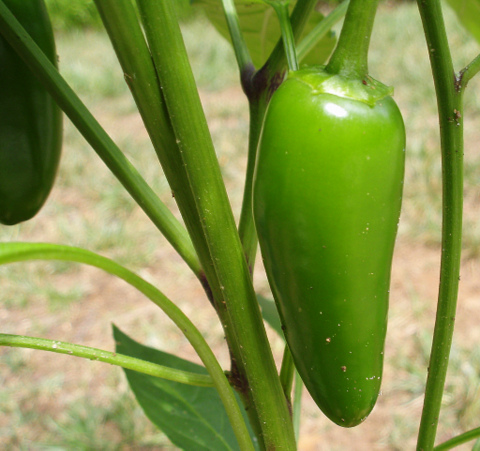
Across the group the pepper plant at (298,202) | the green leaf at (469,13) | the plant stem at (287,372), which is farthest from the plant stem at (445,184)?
the green leaf at (469,13)

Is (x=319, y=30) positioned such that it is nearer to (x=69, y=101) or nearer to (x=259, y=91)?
(x=259, y=91)

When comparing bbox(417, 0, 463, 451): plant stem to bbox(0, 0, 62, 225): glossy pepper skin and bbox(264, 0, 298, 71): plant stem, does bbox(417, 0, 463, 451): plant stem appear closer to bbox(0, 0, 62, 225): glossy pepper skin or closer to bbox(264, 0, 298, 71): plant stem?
bbox(264, 0, 298, 71): plant stem

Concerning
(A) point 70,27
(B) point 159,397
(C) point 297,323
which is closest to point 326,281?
(C) point 297,323

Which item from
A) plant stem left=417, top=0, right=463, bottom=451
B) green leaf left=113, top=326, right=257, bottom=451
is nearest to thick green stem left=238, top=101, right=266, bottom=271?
plant stem left=417, top=0, right=463, bottom=451

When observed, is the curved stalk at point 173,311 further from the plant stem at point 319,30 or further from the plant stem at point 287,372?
the plant stem at point 319,30

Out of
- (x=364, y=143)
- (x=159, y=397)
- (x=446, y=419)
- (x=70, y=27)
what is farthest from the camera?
(x=70, y=27)

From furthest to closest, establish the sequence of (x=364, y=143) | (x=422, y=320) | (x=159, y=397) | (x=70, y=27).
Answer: (x=70, y=27) → (x=422, y=320) → (x=159, y=397) → (x=364, y=143)

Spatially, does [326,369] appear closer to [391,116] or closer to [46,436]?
[391,116]

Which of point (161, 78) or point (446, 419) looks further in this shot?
point (446, 419)
